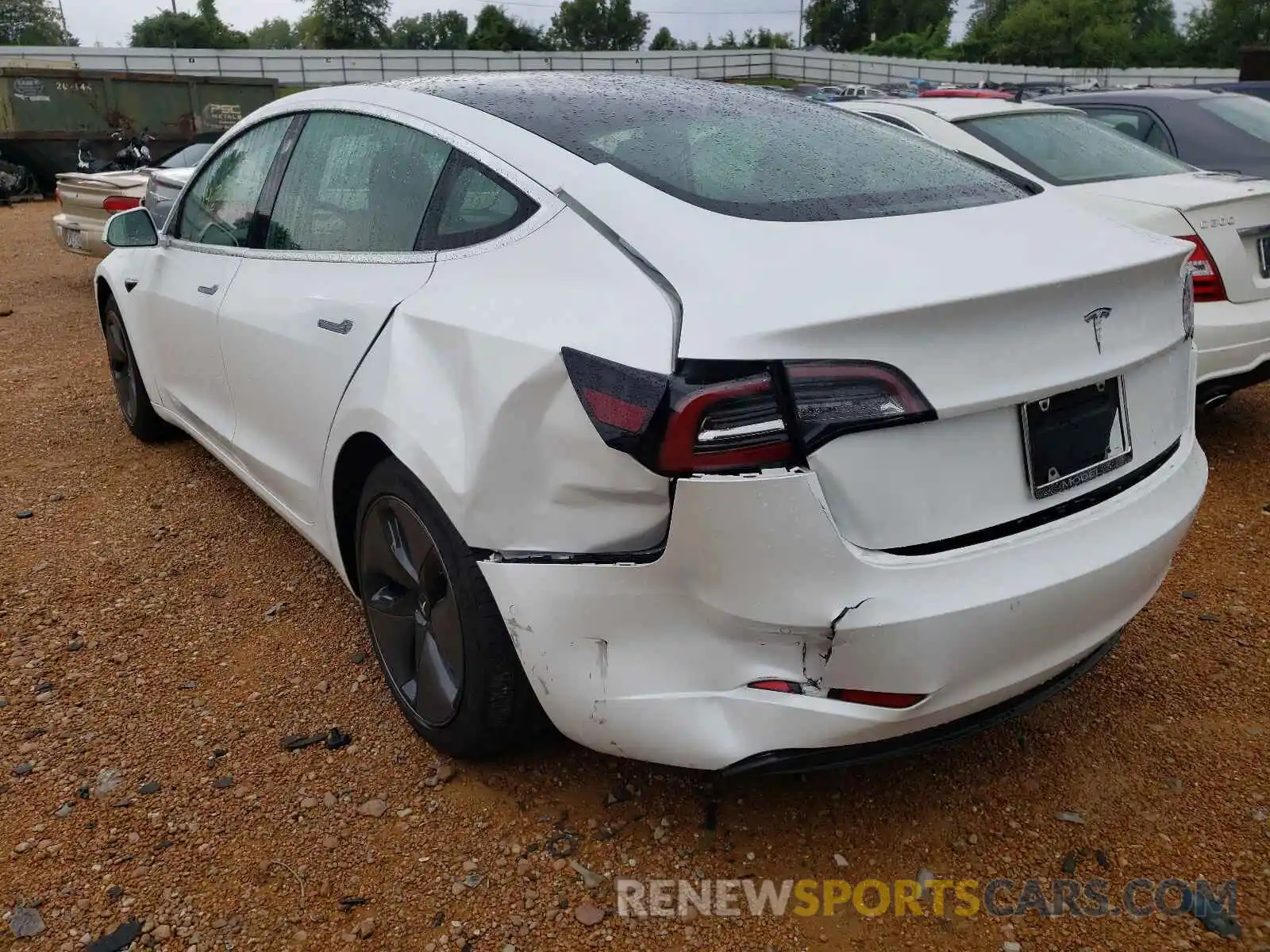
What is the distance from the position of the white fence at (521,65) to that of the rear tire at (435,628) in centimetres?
3913

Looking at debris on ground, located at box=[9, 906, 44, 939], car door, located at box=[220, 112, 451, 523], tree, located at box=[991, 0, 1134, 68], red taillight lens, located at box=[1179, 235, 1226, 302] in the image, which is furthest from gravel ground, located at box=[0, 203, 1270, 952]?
tree, located at box=[991, 0, 1134, 68]

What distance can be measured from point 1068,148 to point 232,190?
13.1 feet

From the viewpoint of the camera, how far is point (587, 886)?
2.10 metres

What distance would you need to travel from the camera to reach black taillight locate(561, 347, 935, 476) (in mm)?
1677

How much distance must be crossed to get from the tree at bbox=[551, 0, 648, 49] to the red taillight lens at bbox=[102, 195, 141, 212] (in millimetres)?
76877

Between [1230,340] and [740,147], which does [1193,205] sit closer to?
[1230,340]

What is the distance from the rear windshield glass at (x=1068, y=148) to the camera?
4824 millimetres

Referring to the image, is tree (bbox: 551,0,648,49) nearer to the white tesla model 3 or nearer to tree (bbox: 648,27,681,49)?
tree (bbox: 648,27,681,49)

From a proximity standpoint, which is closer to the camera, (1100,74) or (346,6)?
(1100,74)

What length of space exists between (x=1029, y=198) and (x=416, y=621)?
1786mm

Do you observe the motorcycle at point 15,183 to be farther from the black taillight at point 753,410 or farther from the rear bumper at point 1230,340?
A: the black taillight at point 753,410

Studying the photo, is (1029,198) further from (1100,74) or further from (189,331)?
(1100,74)

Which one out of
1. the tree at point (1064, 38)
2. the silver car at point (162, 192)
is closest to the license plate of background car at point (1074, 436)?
the silver car at point (162, 192)

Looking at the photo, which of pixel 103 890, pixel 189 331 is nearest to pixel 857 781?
pixel 103 890
